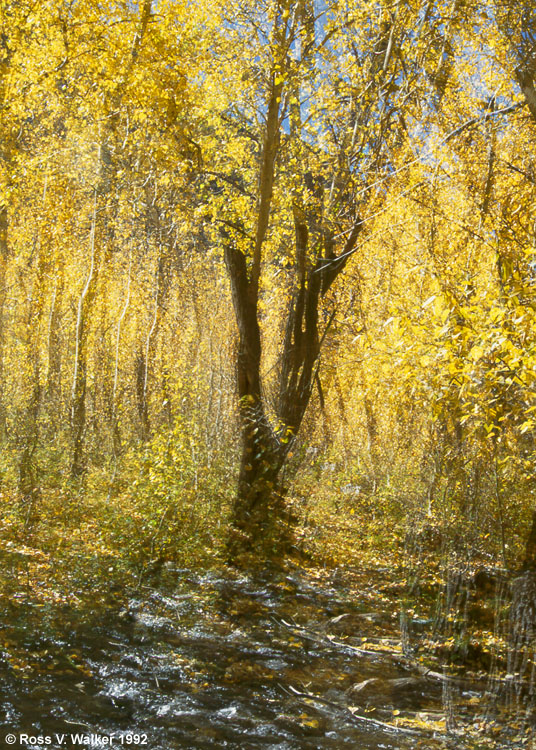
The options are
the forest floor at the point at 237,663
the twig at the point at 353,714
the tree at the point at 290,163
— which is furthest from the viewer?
the tree at the point at 290,163

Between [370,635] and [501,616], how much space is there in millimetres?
1586

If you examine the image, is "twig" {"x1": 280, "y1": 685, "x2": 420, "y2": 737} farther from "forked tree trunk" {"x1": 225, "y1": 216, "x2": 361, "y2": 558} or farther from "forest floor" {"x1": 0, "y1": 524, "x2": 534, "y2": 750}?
"forked tree trunk" {"x1": 225, "y1": 216, "x2": 361, "y2": 558}

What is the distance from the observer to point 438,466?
10.5m

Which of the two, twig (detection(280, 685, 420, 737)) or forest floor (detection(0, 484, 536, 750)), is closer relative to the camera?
forest floor (detection(0, 484, 536, 750))

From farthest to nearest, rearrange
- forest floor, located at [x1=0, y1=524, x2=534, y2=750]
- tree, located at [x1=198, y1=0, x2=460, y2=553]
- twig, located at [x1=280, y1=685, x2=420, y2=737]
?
1. tree, located at [x1=198, y1=0, x2=460, y2=553]
2. twig, located at [x1=280, y1=685, x2=420, y2=737]
3. forest floor, located at [x1=0, y1=524, x2=534, y2=750]

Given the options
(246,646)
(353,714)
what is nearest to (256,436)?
(246,646)

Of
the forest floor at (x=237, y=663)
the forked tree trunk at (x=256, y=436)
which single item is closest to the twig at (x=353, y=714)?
the forest floor at (x=237, y=663)

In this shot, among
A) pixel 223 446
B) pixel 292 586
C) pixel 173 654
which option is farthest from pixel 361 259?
pixel 173 654

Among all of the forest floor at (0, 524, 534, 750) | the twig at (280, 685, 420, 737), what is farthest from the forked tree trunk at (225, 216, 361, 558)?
the twig at (280, 685, 420, 737)

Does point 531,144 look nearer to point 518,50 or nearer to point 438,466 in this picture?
point 518,50

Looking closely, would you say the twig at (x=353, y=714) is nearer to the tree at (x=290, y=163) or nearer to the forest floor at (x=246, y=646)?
the forest floor at (x=246, y=646)

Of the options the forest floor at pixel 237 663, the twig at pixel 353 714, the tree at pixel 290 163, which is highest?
the tree at pixel 290 163

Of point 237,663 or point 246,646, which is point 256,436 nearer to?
point 246,646

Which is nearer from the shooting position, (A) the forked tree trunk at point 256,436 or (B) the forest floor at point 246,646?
(B) the forest floor at point 246,646
